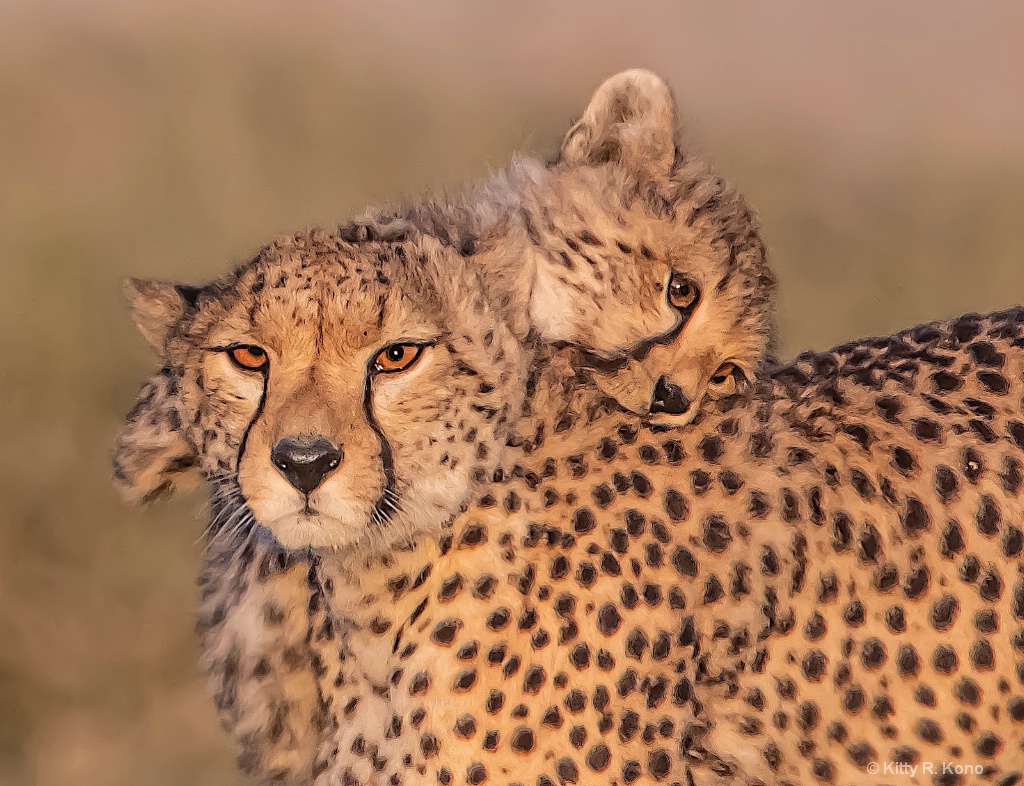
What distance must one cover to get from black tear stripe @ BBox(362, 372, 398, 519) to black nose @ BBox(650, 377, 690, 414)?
0.40 meters

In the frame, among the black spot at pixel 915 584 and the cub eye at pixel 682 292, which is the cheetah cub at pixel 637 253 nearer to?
the cub eye at pixel 682 292

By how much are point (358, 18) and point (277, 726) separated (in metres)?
2.26

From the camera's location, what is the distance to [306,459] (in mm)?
1221

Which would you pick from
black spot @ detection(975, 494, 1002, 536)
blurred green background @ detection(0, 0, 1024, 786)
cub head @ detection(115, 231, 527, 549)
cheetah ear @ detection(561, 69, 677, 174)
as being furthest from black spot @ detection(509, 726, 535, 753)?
blurred green background @ detection(0, 0, 1024, 786)

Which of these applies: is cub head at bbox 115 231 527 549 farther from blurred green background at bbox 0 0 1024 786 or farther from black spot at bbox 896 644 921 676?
blurred green background at bbox 0 0 1024 786

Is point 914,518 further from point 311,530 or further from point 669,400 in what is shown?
point 311,530

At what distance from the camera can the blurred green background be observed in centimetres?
301

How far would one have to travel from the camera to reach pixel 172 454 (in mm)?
1530

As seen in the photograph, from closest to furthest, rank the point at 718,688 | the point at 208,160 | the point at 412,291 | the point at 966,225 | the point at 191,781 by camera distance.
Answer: the point at 412,291
the point at 718,688
the point at 191,781
the point at 208,160
the point at 966,225

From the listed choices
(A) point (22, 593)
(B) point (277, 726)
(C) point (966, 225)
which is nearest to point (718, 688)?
(B) point (277, 726)

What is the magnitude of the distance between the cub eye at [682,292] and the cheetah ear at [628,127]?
18cm

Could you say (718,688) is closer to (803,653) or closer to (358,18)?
(803,653)

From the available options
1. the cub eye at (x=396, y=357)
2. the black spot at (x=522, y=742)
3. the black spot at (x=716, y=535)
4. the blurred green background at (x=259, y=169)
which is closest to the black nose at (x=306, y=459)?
the cub eye at (x=396, y=357)

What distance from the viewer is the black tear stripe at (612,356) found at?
161 centimetres
